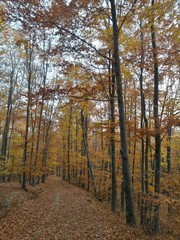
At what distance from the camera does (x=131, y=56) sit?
11.6 m

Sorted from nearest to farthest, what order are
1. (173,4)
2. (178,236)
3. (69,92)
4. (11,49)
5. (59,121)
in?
(173,4), (69,92), (178,236), (11,49), (59,121)

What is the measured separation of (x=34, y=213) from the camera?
9742 mm

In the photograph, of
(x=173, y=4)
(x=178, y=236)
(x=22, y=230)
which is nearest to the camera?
(x=173, y=4)

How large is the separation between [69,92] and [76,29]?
2.69 m

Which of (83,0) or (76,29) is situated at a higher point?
(83,0)

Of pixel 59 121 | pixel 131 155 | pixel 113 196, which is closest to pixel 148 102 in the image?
pixel 131 155

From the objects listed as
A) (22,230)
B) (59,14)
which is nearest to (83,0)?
(59,14)

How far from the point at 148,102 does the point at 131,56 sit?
7.35 m

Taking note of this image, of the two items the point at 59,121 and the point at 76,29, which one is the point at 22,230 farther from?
the point at 59,121

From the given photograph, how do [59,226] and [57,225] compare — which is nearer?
[59,226]

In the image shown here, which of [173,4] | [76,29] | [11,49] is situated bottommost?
[173,4]

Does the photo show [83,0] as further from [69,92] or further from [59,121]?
[59,121]

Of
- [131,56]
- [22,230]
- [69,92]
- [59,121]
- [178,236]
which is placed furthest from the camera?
[59,121]

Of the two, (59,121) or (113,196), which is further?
(59,121)
